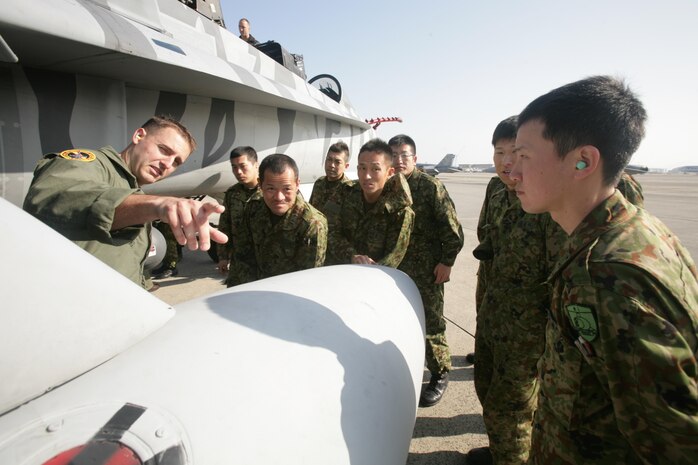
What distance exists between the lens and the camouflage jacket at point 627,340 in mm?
694

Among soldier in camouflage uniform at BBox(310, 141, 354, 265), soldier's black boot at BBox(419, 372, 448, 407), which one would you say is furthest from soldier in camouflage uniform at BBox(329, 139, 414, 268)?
soldier in camouflage uniform at BBox(310, 141, 354, 265)

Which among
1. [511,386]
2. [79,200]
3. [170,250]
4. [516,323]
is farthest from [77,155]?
[170,250]

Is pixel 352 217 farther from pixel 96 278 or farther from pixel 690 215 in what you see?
pixel 690 215

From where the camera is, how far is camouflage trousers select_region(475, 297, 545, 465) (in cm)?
160

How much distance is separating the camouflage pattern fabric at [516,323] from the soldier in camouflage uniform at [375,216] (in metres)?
0.75

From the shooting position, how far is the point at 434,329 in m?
2.57

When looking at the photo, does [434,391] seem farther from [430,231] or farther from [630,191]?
[630,191]

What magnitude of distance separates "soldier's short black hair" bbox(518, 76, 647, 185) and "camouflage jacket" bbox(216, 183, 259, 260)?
93.3 inches

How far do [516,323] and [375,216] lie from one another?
3.98 feet

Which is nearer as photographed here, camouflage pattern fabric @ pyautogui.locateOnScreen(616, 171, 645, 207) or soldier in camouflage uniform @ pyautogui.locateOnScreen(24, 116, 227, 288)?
soldier in camouflage uniform @ pyautogui.locateOnScreen(24, 116, 227, 288)

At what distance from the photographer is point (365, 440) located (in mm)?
936

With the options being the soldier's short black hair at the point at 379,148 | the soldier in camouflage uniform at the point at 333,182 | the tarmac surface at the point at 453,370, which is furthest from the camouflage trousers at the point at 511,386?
the soldier in camouflage uniform at the point at 333,182

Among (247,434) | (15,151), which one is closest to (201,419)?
(247,434)

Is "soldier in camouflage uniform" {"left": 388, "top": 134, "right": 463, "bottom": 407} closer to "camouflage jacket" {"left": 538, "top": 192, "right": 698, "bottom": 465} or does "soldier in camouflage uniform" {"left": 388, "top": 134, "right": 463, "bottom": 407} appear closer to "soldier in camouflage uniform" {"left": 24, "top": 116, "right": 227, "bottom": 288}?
"camouflage jacket" {"left": 538, "top": 192, "right": 698, "bottom": 465}
